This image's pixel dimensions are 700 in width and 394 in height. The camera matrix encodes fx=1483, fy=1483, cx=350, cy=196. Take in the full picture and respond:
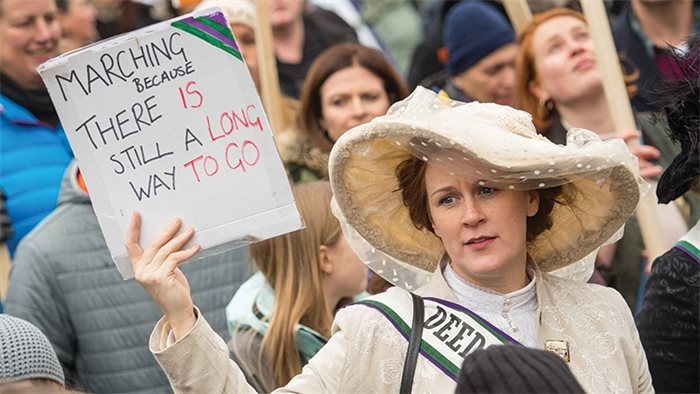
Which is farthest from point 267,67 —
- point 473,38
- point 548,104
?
point 473,38

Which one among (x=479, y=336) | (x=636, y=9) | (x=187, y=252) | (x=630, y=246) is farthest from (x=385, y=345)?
(x=636, y=9)

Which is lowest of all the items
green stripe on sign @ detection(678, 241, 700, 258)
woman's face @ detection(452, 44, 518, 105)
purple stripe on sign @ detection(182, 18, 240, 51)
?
green stripe on sign @ detection(678, 241, 700, 258)

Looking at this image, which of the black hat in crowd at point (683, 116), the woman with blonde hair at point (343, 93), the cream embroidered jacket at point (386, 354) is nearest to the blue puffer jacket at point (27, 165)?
the woman with blonde hair at point (343, 93)

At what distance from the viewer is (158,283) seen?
3402 millimetres

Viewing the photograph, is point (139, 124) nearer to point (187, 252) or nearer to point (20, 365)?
point (187, 252)

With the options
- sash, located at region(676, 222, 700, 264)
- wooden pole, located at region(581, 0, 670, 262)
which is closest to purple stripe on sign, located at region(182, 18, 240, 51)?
sash, located at region(676, 222, 700, 264)

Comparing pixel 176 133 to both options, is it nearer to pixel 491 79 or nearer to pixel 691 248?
pixel 691 248

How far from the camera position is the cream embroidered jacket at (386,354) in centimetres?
338

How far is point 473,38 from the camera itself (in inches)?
274

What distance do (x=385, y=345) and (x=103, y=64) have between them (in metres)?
0.98

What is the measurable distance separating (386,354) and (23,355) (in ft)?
3.07

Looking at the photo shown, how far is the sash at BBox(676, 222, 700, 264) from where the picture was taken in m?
4.03

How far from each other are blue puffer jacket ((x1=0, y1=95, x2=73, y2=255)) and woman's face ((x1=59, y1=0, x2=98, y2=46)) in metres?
0.92

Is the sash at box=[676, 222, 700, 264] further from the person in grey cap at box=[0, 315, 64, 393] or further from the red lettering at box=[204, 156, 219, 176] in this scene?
the person in grey cap at box=[0, 315, 64, 393]
